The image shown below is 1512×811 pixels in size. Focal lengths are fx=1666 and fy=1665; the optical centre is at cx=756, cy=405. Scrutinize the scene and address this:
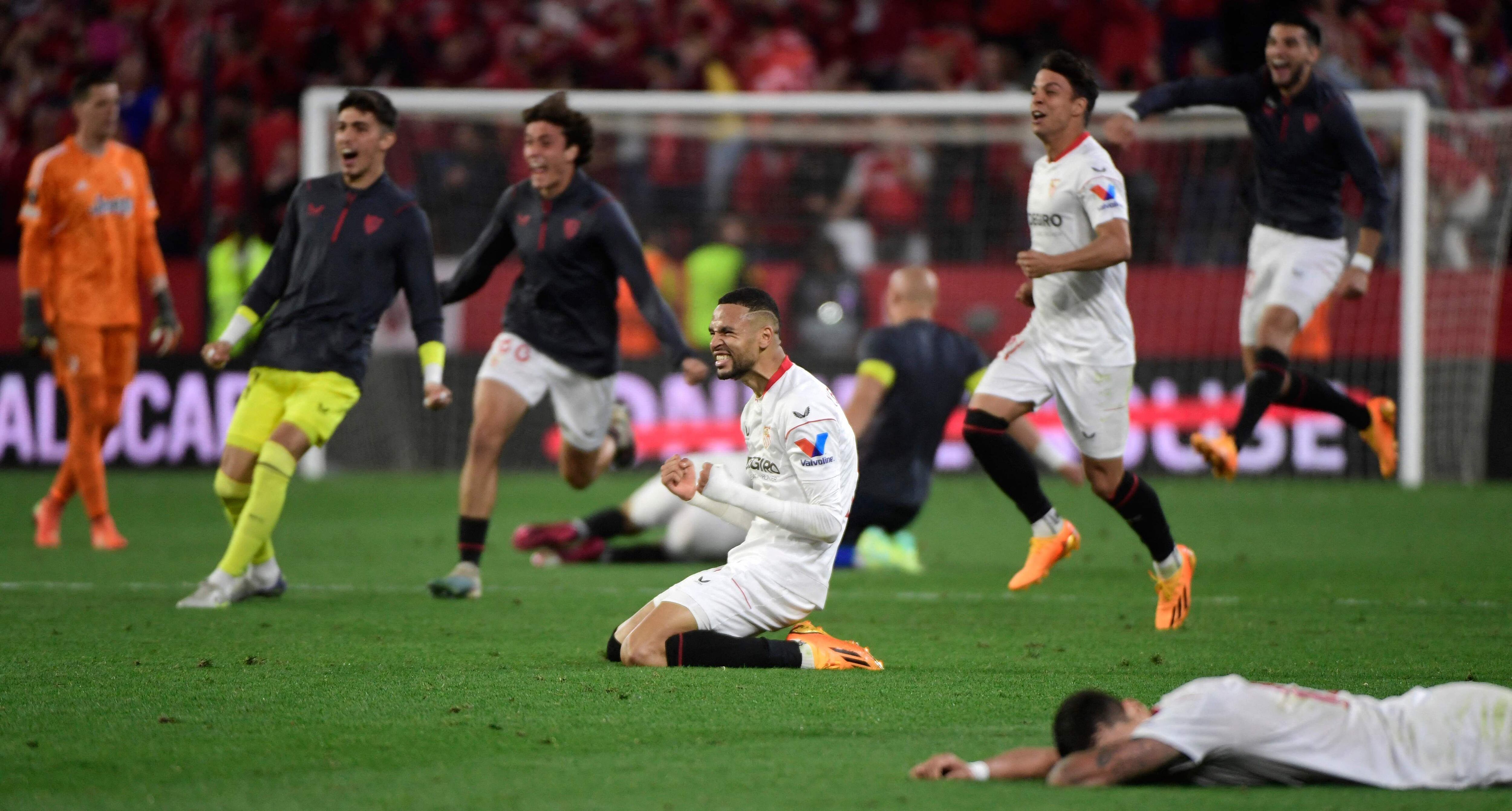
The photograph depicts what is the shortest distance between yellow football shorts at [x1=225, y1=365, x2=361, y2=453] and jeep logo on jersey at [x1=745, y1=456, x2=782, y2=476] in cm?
239

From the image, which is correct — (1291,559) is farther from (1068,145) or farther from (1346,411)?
(1068,145)

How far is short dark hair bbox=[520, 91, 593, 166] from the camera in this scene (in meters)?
7.69

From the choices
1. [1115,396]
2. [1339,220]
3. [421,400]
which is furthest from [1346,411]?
[421,400]

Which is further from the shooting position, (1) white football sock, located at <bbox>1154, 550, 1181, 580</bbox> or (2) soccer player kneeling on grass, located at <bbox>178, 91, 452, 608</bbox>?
(2) soccer player kneeling on grass, located at <bbox>178, 91, 452, 608</bbox>

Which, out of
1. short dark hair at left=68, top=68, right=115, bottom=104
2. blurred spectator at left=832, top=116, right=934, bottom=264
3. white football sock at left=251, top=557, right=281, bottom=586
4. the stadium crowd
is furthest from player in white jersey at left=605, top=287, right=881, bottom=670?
blurred spectator at left=832, top=116, right=934, bottom=264

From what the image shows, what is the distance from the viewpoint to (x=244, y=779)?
387 centimetres

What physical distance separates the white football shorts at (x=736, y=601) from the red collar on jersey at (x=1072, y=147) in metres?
2.30

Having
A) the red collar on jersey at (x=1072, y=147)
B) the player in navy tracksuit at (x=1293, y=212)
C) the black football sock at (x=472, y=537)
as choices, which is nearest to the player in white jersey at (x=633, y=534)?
the black football sock at (x=472, y=537)

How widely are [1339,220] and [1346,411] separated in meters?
0.94

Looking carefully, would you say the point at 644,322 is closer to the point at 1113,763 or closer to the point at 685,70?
the point at 685,70

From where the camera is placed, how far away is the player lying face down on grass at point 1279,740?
367 cm

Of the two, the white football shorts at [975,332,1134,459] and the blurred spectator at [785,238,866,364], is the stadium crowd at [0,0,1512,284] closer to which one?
the blurred spectator at [785,238,866,364]

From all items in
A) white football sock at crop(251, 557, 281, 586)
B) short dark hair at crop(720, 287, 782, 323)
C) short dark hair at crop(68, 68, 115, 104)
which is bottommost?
white football sock at crop(251, 557, 281, 586)

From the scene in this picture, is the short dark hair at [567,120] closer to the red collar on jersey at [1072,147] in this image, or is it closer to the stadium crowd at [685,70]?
the red collar on jersey at [1072,147]
